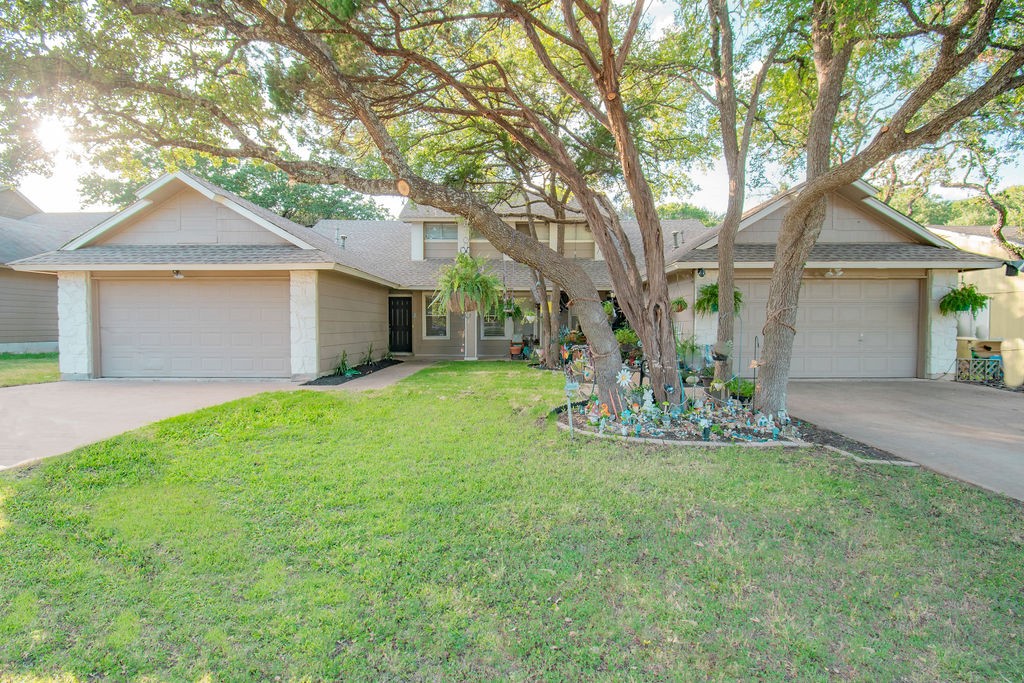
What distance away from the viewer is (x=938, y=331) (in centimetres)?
1098

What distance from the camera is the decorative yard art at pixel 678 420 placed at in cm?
586

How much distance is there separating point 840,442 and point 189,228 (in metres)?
13.1

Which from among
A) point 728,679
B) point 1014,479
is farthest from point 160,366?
point 1014,479

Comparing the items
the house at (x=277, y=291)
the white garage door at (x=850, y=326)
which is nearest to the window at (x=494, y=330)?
the house at (x=277, y=291)

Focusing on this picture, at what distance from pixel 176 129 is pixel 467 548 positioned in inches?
318

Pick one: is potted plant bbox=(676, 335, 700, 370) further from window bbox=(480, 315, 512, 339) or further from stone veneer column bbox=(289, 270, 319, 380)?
stone veneer column bbox=(289, 270, 319, 380)

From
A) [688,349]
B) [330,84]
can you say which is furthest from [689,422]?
[330,84]

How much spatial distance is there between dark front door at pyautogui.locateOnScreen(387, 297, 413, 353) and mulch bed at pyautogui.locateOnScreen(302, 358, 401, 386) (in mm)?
1434

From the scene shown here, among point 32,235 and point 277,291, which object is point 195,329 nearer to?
point 277,291

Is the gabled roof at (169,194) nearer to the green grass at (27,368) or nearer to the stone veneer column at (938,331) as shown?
the green grass at (27,368)

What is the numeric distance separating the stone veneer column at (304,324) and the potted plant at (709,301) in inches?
330

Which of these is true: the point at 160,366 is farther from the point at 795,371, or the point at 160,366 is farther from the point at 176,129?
the point at 795,371

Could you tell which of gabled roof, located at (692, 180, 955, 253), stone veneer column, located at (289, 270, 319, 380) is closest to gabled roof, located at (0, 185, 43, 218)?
stone veneer column, located at (289, 270, 319, 380)

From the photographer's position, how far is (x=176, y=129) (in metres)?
7.55
